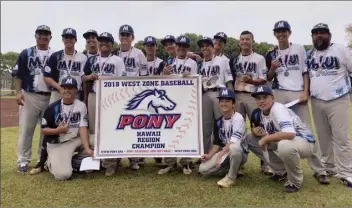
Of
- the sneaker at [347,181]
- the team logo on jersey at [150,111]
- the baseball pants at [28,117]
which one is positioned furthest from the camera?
the baseball pants at [28,117]

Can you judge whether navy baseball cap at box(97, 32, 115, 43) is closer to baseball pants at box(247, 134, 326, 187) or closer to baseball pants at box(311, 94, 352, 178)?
baseball pants at box(247, 134, 326, 187)

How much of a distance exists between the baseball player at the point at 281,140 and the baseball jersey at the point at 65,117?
3.06m

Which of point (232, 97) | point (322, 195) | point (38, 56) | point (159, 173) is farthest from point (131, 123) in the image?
point (322, 195)

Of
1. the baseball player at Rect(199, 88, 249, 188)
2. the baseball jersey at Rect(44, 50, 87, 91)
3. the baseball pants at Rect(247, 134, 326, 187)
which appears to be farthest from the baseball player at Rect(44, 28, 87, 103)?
the baseball pants at Rect(247, 134, 326, 187)

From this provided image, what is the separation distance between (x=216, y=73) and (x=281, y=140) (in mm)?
1859

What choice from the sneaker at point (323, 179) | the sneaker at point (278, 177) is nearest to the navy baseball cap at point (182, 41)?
the sneaker at point (278, 177)

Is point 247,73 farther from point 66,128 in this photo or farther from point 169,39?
point 66,128

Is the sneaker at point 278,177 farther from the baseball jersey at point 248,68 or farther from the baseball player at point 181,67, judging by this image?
the baseball jersey at point 248,68

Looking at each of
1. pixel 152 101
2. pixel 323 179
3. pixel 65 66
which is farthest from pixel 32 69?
pixel 323 179

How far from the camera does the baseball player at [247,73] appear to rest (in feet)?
21.0

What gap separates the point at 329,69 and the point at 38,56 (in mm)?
5371

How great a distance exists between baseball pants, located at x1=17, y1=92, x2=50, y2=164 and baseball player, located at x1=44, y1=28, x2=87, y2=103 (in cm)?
27

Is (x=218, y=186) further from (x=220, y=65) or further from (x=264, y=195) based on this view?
(x=220, y=65)

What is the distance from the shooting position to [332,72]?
5.79 meters
